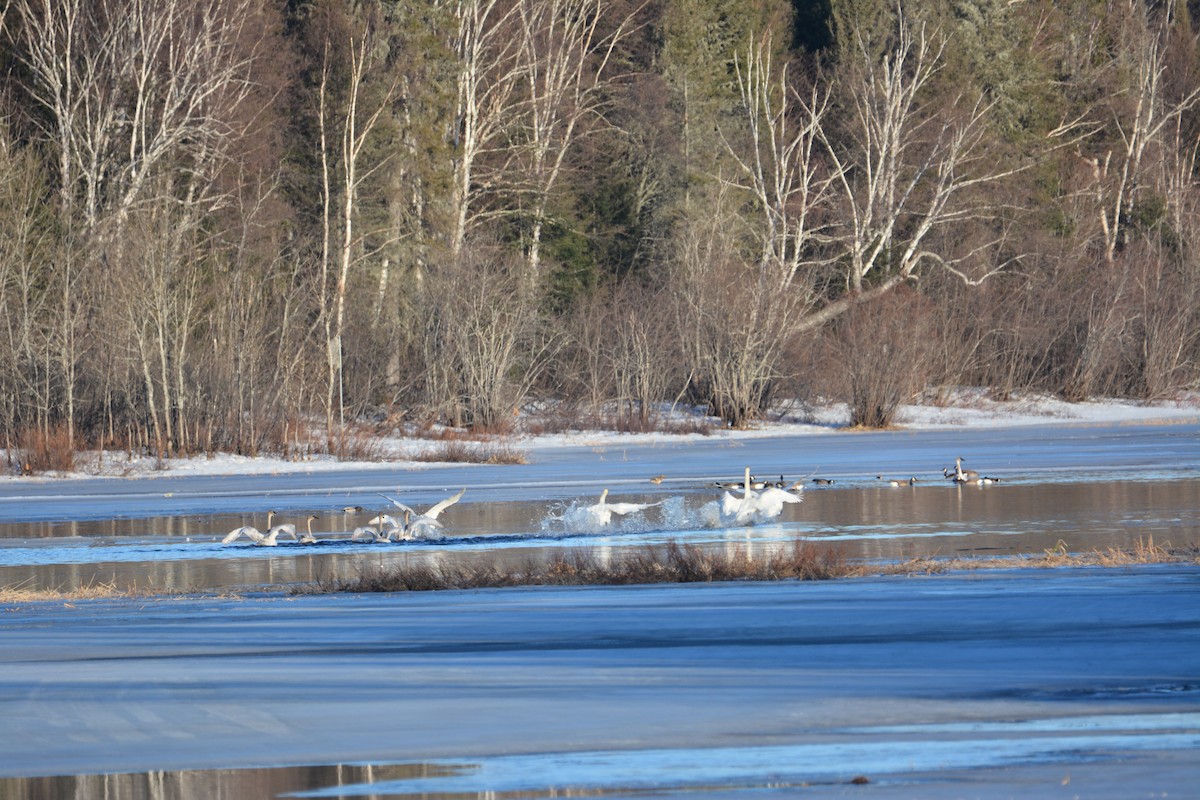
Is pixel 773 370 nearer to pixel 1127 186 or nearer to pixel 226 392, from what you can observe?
pixel 226 392

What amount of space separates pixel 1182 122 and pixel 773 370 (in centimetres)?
3248

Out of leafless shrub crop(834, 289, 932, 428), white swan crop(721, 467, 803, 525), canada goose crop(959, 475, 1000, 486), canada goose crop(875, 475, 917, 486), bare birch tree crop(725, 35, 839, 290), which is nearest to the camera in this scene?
white swan crop(721, 467, 803, 525)

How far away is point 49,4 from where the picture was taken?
4325cm

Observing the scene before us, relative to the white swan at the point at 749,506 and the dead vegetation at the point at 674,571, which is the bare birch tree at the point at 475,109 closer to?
the white swan at the point at 749,506

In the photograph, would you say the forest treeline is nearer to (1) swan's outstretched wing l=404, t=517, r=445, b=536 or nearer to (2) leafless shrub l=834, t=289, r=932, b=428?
(2) leafless shrub l=834, t=289, r=932, b=428

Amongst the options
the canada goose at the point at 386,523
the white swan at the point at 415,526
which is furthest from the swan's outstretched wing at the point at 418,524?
the canada goose at the point at 386,523

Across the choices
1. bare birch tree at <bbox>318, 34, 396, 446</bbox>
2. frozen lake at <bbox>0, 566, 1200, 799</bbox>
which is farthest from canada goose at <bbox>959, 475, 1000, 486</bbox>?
bare birch tree at <bbox>318, 34, 396, 446</bbox>

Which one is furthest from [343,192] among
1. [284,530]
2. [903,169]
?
[284,530]

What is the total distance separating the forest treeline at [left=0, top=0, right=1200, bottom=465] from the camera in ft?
131

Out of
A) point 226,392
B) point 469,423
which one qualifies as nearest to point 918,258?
point 469,423

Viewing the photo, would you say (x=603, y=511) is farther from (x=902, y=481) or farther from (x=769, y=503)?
(x=902, y=481)

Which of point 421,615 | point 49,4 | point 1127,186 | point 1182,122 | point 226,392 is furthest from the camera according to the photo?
point 1182,122

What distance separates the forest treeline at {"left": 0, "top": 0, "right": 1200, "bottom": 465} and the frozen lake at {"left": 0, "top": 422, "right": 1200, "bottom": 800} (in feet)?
70.0

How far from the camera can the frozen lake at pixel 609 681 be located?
26.6ft
